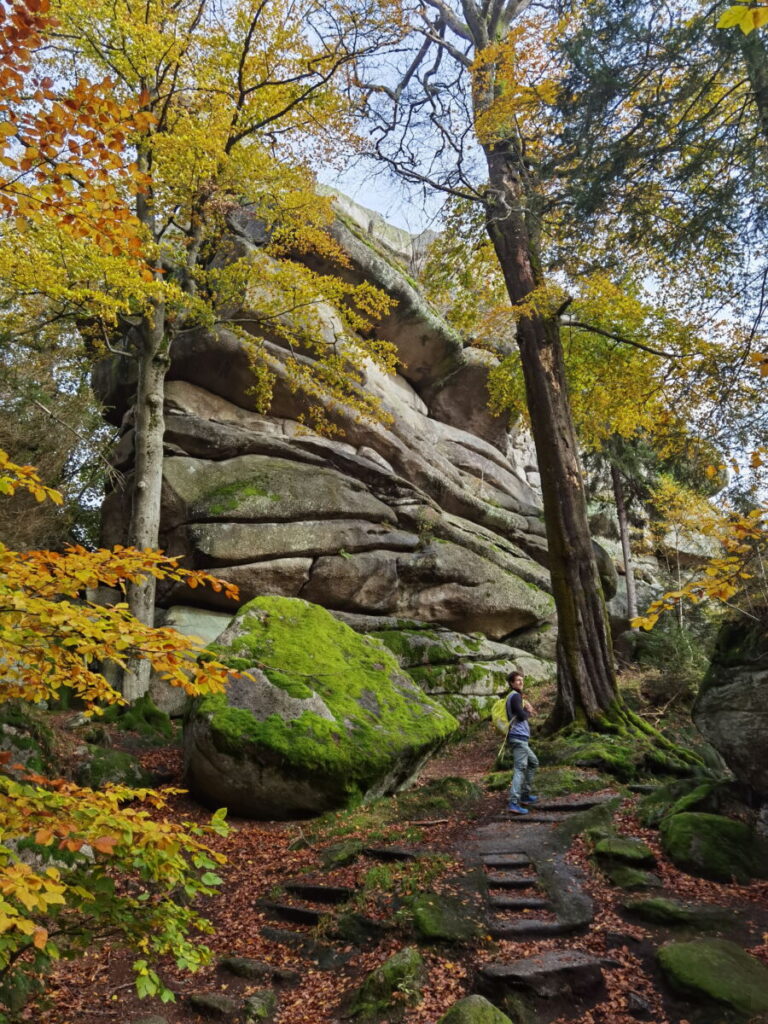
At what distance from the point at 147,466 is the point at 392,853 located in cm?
1044

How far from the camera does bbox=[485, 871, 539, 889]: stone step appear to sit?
5.52m

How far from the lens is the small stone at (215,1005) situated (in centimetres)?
424

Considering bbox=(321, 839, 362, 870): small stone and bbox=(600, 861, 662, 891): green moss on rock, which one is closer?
bbox=(600, 861, 662, 891): green moss on rock

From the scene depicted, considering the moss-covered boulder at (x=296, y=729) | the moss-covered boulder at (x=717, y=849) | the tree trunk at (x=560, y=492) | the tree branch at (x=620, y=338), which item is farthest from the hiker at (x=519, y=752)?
the tree branch at (x=620, y=338)

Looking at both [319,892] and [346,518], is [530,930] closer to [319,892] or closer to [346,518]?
[319,892]

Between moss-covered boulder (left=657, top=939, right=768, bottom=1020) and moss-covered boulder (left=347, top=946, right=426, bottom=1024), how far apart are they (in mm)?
1660

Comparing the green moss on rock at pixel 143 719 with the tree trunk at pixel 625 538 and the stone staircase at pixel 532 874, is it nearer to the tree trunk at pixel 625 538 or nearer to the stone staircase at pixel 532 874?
the stone staircase at pixel 532 874

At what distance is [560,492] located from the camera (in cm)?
1173

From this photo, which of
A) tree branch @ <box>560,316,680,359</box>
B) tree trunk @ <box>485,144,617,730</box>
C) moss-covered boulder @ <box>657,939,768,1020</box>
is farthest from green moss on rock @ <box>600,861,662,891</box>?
tree branch @ <box>560,316,680,359</box>

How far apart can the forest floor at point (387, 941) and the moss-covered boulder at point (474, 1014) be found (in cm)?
36

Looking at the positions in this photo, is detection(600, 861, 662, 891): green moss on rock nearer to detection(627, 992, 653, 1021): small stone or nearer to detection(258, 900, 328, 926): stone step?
detection(627, 992, 653, 1021): small stone

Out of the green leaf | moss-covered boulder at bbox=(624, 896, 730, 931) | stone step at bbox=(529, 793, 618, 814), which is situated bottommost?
stone step at bbox=(529, 793, 618, 814)

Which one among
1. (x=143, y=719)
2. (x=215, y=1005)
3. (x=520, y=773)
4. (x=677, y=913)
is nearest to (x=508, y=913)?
(x=677, y=913)

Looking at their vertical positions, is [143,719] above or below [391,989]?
above
